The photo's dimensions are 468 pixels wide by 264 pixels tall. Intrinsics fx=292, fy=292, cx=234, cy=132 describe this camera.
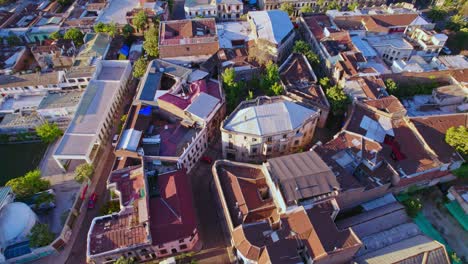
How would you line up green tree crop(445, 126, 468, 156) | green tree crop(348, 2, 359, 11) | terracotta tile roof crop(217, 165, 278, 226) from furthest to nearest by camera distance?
green tree crop(348, 2, 359, 11)
green tree crop(445, 126, 468, 156)
terracotta tile roof crop(217, 165, 278, 226)

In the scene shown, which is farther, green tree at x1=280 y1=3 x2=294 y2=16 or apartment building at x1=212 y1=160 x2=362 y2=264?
green tree at x1=280 y1=3 x2=294 y2=16

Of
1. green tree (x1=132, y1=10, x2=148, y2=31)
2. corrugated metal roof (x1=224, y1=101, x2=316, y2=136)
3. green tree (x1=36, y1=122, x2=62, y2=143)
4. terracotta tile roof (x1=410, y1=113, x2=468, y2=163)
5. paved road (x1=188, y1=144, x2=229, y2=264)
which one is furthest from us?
green tree (x1=132, y1=10, x2=148, y2=31)

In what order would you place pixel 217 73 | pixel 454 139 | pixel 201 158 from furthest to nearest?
pixel 217 73, pixel 201 158, pixel 454 139

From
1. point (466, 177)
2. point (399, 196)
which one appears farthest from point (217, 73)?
point (466, 177)

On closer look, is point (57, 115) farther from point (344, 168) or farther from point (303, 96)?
point (344, 168)

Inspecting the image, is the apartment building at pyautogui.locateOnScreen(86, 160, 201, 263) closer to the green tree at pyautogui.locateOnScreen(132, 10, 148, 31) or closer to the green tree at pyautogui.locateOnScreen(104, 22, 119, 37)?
the green tree at pyautogui.locateOnScreen(104, 22, 119, 37)

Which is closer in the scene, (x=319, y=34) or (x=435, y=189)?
(x=435, y=189)

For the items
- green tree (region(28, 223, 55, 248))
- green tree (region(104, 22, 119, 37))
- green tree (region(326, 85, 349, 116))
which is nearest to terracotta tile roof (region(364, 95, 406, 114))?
green tree (region(326, 85, 349, 116))
